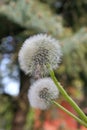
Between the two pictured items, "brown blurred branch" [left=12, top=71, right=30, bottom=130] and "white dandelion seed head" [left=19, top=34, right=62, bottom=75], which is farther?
"brown blurred branch" [left=12, top=71, right=30, bottom=130]

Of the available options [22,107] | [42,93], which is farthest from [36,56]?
[22,107]

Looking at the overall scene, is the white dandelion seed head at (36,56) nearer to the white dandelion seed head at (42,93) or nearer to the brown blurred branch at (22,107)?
the white dandelion seed head at (42,93)

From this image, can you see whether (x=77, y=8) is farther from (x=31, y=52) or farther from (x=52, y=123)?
(x=31, y=52)

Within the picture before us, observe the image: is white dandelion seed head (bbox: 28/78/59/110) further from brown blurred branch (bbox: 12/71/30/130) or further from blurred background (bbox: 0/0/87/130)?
brown blurred branch (bbox: 12/71/30/130)

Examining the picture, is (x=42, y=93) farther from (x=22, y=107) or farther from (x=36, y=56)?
(x=22, y=107)

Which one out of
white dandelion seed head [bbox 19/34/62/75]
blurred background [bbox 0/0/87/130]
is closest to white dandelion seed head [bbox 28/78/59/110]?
white dandelion seed head [bbox 19/34/62/75]
